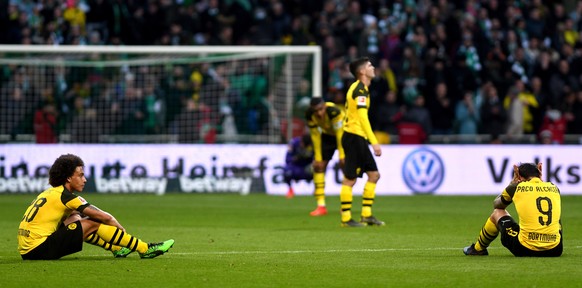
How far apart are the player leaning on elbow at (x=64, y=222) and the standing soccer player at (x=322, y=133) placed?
683 cm

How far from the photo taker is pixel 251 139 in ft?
85.3

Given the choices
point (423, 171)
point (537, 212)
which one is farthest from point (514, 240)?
point (423, 171)

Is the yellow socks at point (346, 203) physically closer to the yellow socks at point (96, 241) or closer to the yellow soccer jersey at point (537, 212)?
the yellow soccer jersey at point (537, 212)

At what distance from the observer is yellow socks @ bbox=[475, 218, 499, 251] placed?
11.0 m

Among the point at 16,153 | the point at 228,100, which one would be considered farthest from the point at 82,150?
the point at 228,100

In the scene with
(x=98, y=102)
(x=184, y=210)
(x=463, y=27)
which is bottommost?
(x=184, y=210)

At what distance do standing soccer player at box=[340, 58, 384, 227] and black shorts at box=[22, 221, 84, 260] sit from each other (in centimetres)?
552

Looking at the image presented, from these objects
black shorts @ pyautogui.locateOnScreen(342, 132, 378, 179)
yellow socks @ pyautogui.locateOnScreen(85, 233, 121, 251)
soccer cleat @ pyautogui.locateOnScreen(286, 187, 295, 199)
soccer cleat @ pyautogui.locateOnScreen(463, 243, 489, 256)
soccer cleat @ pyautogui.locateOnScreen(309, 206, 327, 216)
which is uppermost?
black shorts @ pyautogui.locateOnScreen(342, 132, 378, 179)

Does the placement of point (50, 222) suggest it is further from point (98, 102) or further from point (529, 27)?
point (529, 27)

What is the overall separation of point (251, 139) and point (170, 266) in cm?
1551

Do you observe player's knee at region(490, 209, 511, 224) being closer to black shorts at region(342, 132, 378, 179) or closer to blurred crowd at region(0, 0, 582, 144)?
black shorts at region(342, 132, 378, 179)

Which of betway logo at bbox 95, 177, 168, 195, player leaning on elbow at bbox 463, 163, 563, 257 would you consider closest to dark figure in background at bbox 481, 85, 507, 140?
betway logo at bbox 95, 177, 168, 195

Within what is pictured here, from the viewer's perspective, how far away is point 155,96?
26.3 m

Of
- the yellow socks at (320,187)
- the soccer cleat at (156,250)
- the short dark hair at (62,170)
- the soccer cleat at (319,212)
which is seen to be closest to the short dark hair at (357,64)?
the yellow socks at (320,187)
